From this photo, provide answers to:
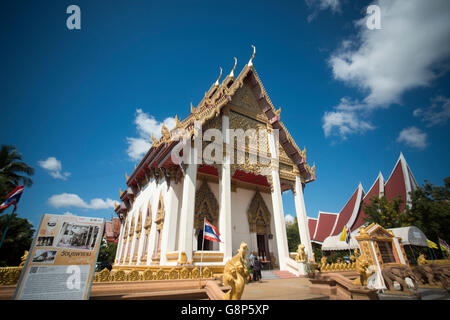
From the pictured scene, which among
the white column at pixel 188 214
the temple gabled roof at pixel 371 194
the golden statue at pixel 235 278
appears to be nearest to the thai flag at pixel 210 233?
the white column at pixel 188 214

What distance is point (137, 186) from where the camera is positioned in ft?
50.4

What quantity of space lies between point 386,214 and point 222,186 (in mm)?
13679

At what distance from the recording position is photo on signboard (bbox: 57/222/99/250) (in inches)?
115

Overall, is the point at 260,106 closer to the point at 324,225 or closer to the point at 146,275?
the point at 146,275

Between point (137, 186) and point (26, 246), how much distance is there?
6.59 metres

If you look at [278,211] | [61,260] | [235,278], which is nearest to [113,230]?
[278,211]

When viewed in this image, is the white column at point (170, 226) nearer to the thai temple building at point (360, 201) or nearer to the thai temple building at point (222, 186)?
the thai temple building at point (222, 186)

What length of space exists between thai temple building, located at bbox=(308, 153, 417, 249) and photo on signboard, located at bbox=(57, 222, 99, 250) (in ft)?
65.8

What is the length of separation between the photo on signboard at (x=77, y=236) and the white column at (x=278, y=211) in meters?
7.67

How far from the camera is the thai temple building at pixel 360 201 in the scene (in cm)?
1956

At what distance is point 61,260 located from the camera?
279 cm
